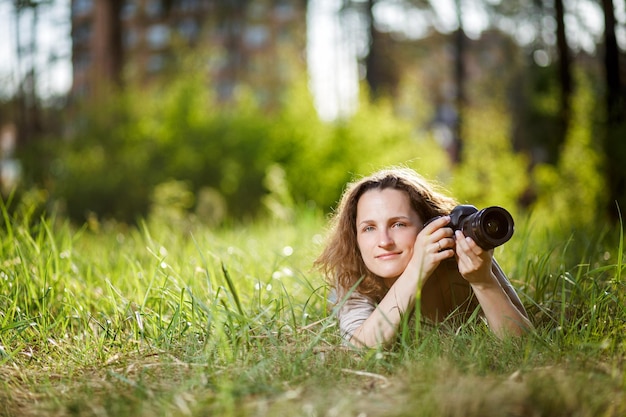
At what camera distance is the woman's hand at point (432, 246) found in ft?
6.44

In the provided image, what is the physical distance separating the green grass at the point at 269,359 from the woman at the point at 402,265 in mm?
88

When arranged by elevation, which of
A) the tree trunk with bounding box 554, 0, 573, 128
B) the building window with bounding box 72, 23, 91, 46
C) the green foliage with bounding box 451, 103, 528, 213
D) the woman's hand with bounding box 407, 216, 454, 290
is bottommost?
the green foliage with bounding box 451, 103, 528, 213

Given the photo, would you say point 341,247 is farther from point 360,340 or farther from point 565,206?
point 565,206

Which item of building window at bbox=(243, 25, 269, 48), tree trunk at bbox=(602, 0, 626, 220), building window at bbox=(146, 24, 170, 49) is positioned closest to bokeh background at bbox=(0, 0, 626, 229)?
tree trunk at bbox=(602, 0, 626, 220)

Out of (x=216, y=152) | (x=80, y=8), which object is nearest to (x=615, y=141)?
(x=216, y=152)

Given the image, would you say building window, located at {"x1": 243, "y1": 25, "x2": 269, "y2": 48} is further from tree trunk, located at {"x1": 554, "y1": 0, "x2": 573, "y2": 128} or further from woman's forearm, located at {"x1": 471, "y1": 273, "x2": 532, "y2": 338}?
woman's forearm, located at {"x1": 471, "y1": 273, "x2": 532, "y2": 338}

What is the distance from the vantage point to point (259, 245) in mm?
A: 3965

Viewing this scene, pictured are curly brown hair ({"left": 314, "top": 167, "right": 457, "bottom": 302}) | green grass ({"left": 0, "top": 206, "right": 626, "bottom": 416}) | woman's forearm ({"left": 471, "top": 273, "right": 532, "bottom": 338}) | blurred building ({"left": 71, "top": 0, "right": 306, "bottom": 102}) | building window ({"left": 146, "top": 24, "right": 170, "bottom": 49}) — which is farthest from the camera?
building window ({"left": 146, "top": 24, "right": 170, "bottom": 49})

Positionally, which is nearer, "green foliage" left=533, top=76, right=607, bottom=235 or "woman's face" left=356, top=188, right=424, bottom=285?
"woman's face" left=356, top=188, right=424, bottom=285

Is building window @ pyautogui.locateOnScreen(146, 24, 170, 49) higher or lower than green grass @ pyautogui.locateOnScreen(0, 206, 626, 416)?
higher

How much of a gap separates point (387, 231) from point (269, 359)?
618 millimetres

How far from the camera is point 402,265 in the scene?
2123 mm

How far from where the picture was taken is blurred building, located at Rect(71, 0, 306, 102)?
43.7 ft

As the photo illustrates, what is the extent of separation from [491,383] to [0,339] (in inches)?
66.8
